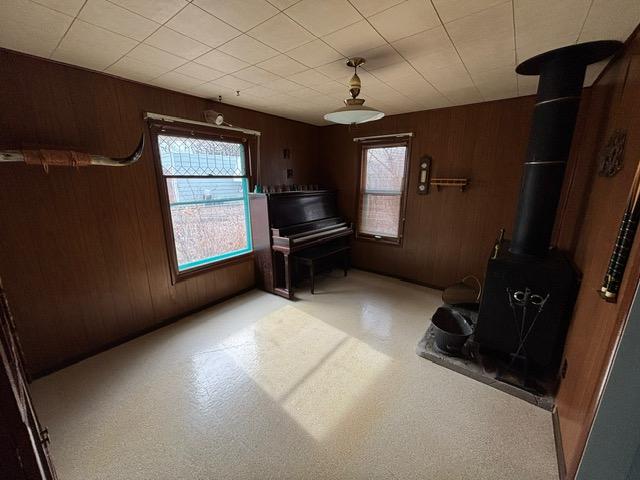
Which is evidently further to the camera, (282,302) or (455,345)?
(282,302)

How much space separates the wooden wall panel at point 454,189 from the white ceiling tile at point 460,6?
6.23 ft

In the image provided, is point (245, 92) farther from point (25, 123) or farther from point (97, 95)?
point (25, 123)

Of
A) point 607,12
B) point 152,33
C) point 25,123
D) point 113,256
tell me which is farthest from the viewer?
point 113,256

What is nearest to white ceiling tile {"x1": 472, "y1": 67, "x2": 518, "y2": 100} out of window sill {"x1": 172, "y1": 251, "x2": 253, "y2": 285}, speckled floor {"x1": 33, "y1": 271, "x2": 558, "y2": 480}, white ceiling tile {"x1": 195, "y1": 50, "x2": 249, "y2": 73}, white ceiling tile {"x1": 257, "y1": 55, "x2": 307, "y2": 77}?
white ceiling tile {"x1": 257, "y1": 55, "x2": 307, "y2": 77}

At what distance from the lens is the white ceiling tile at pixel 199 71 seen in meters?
1.99

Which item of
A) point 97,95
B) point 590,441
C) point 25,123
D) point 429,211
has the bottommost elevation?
point 590,441

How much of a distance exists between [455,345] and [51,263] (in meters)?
3.32

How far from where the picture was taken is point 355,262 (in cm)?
441

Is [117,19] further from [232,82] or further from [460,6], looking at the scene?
[460,6]

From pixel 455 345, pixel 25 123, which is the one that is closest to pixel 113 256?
pixel 25 123

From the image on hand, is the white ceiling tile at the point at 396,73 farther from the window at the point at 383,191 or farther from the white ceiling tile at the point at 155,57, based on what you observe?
the white ceiling tile at the point at 155,57

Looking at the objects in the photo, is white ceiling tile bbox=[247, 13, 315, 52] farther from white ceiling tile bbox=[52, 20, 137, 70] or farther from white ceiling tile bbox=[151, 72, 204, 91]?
white ceiling tile bbox=[151, 72, 204, 91]

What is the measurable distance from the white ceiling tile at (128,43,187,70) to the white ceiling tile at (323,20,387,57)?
1121 mm

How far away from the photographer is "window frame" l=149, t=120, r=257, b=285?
249 cm
